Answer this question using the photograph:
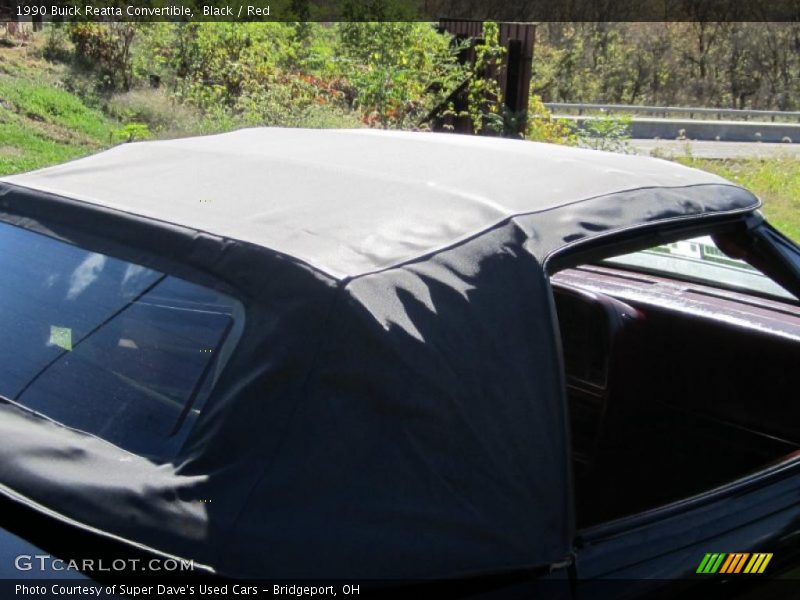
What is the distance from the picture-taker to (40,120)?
12.7 metres

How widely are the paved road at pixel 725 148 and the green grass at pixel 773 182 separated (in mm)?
2718

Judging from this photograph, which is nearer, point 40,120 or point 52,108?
point 40,120

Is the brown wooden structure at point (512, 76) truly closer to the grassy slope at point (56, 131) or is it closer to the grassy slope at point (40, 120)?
the grassy slope at point (56, 131)

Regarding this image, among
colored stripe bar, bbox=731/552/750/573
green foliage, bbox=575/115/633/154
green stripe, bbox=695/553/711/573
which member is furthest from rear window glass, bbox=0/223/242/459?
green foliage, bbox=575/115/633/154

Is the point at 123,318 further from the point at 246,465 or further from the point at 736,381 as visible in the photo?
the point at 736,381

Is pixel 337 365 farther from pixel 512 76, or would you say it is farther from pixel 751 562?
pixel 512 76

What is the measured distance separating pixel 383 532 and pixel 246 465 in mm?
261

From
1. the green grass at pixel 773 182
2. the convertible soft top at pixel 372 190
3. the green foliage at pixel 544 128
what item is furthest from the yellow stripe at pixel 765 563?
the green foliage at pixel 544 128

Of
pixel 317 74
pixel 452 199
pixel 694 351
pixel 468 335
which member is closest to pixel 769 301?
pixel 694 351

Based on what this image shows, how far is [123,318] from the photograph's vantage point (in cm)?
212
